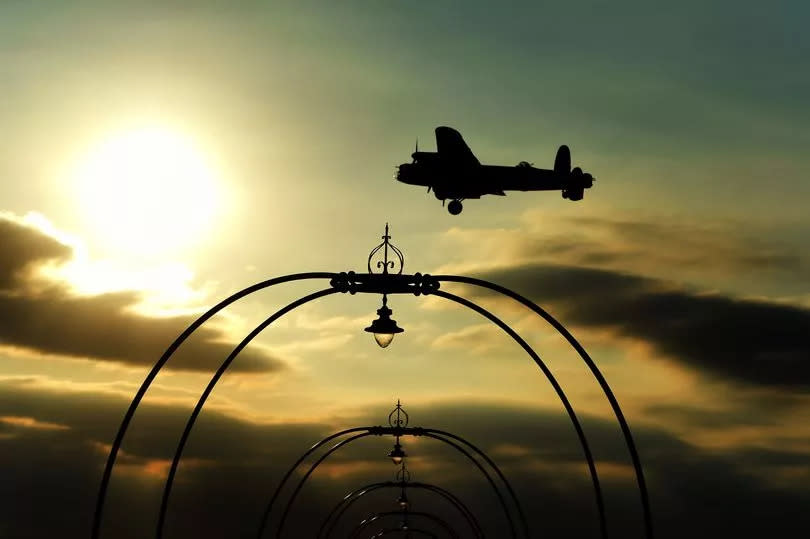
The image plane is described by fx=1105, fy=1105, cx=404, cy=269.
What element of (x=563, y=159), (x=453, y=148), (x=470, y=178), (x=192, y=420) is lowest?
(x=192, y=420)

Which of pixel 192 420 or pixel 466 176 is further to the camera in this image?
pixel 466 176

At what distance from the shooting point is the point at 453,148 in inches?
2009

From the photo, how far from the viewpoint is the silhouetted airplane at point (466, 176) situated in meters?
47.6

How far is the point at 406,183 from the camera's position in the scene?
49.2m

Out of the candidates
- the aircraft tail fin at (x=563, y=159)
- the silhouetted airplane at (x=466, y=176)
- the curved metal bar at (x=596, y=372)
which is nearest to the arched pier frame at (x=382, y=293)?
the curved metal bar at (x=596, y=372)

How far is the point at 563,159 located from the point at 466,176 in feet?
26.5

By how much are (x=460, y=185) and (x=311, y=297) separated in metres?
31.7

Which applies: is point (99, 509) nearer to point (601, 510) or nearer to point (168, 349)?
point (168, 349)

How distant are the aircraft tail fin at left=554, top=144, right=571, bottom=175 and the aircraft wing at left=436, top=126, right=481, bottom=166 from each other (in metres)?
4.77

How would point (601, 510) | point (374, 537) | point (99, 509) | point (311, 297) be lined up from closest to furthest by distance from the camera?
point (99, 509)
point (311, 297)
point (601, 510)
point (374, 537)

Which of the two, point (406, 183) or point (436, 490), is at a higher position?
point (406, 183)

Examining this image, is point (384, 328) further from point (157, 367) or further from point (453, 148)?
point (453, 148)

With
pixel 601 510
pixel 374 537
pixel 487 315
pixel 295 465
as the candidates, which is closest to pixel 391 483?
pixel 295 465

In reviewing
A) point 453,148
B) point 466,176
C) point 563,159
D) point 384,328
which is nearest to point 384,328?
point 384,328
